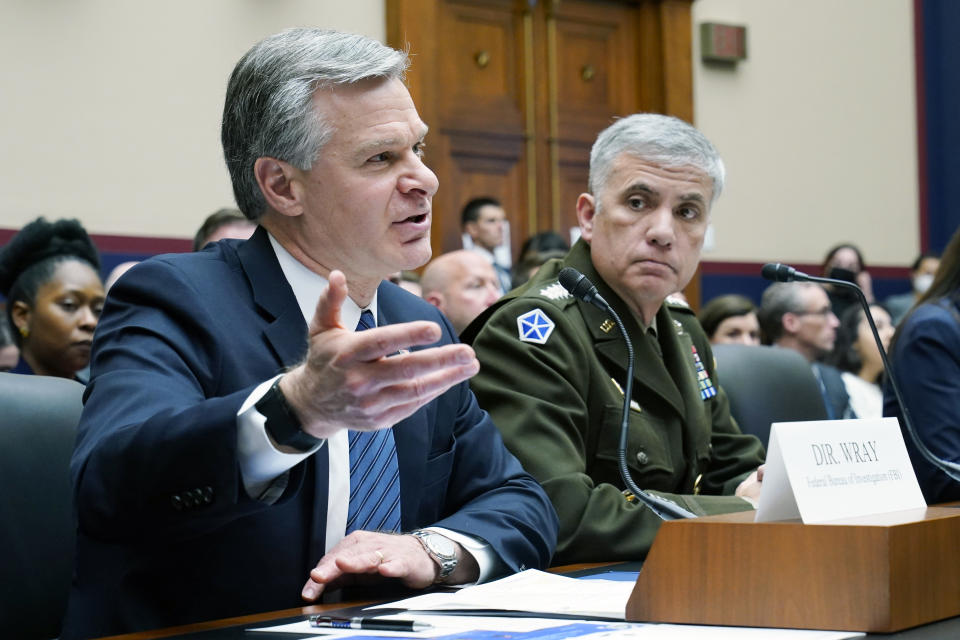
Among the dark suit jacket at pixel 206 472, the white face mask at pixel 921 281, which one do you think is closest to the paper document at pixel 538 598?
the dark suit jacket at pixel 206 472

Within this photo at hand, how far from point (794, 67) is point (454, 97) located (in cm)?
259

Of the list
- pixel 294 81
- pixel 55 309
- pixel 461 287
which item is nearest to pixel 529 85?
pixel 461 287

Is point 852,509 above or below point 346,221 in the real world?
below

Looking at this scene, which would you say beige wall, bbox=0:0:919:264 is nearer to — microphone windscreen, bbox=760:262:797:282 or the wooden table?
microphone windscreen, bbox=760:262:797:282

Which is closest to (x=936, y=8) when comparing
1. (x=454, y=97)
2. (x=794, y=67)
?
(x=794, y=67)

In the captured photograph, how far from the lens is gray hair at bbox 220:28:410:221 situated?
5.53 ft

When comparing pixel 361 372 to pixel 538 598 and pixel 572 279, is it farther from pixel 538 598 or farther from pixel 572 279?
pixel 572 279

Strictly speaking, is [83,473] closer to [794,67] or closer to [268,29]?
[268,29]

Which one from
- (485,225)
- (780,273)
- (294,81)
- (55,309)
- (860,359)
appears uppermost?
(294,81)

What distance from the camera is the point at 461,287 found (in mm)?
4738

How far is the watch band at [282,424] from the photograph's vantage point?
4.13 feet

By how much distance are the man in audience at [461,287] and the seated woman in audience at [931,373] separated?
6.55ft

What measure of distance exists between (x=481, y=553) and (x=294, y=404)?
0.51m

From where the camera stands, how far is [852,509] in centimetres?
135
